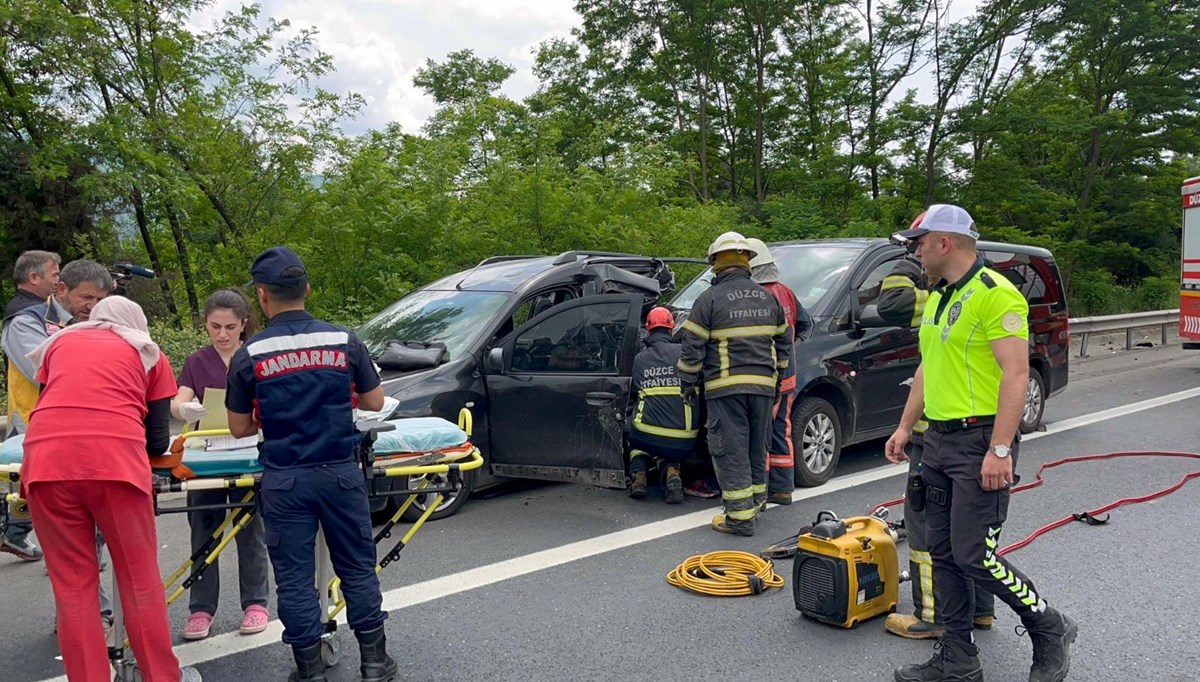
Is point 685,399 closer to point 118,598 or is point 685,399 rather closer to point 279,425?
point 279,425

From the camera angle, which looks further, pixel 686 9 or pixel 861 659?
pixel 686 9

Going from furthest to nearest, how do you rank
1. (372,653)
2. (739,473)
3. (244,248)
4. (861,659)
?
(244,248) → (739,473) → (861,659) → (372,653)

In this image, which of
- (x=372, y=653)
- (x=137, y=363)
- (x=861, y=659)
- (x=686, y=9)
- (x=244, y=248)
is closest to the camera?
(x=137, y=363)

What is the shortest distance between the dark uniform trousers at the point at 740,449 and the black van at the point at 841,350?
3.08 ft

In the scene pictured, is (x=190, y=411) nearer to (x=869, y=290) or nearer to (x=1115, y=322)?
(x=869, y=290)

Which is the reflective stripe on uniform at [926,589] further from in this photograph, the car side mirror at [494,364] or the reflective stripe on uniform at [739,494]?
the car side mirror at [494,364]

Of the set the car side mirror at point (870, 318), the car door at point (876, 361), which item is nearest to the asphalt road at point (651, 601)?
the car door at point (876, 361)

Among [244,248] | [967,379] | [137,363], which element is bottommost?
[967,379]

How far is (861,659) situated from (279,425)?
264 centimetres

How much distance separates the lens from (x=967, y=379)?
3.59 meters

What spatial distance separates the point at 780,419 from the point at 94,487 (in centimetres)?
435

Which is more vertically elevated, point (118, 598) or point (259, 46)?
point (259, 46)

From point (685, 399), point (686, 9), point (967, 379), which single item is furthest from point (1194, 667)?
point (686, 9)

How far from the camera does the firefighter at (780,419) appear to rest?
6.34 metres
